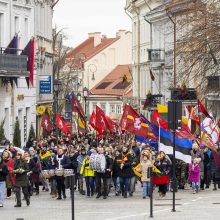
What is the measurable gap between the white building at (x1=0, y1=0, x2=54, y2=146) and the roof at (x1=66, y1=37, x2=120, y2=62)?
6981cm

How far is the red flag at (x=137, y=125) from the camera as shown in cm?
3975

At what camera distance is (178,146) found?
106 feet

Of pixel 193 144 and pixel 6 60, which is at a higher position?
pixel 6 60

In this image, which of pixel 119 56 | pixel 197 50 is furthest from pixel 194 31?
pixel 119 56

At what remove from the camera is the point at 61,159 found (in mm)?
33000

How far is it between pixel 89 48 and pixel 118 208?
121376 mm

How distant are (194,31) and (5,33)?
51.0 ft

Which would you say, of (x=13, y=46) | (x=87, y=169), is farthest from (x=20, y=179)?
(x=13, y=46)

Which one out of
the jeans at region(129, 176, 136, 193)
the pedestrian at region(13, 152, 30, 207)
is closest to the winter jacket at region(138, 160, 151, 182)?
the jeans at region(129, 176, 136, 193)

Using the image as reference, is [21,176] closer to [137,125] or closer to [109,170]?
[109,170]

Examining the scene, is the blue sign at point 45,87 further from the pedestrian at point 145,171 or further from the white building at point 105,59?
the white building at point 105,59

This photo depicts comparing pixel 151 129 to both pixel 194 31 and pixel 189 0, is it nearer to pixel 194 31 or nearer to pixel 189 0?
pixel 194 31

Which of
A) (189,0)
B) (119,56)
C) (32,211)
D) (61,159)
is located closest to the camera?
(32,211)

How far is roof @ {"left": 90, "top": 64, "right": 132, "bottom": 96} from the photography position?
124m
